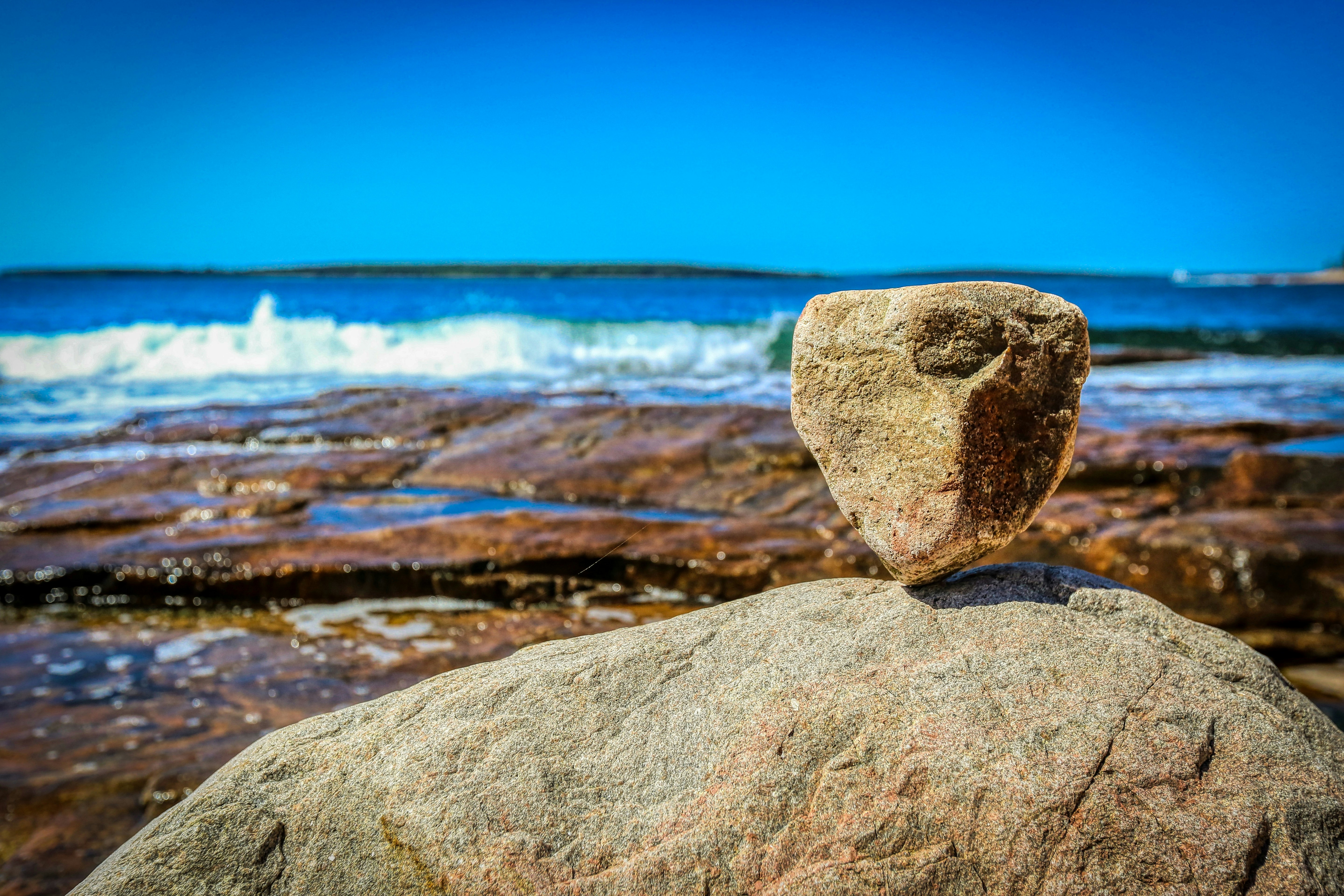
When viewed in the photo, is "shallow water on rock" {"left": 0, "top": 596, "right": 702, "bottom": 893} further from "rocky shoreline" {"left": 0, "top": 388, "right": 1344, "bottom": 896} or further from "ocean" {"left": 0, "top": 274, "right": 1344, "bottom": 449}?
"ocean" {"left": 0, "top": 274, "right": 1344, "bottom": 449}

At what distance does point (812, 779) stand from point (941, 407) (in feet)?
3.10

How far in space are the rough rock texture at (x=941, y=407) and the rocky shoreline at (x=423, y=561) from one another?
1209 millimetres

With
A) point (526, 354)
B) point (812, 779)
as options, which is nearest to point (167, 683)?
point (812, 779)

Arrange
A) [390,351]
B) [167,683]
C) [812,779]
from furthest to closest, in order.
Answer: [390,351] < [167,683] < [812,779]

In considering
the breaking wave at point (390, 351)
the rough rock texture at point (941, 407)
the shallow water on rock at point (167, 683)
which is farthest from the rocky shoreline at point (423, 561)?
the breaking wave at point (390, 351)

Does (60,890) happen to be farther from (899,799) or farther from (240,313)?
(240,313)

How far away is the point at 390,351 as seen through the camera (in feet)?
66.9

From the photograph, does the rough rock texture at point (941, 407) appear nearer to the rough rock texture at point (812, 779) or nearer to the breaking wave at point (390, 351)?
the rough rock texture at point (812, 779)

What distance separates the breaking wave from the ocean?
0.17ft

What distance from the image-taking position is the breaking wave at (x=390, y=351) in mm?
18734

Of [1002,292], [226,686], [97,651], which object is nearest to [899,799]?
[1002,292]

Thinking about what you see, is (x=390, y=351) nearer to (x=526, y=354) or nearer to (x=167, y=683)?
(x=526, y=354)

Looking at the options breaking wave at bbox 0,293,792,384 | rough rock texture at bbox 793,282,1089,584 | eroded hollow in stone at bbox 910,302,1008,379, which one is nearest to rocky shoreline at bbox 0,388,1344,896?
rough rock texture at bbox 793,282,1089,584

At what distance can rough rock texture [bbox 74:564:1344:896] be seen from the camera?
1.87 m
